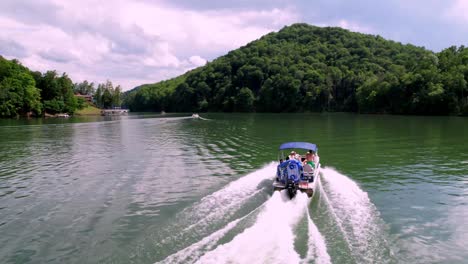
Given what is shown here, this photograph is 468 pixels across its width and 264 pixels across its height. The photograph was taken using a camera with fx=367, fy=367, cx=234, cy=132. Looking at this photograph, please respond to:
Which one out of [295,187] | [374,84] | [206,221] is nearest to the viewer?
[206,221]

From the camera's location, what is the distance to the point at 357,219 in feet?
51.9

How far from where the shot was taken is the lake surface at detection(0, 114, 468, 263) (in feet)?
41.7

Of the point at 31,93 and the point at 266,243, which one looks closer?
the point at 266,243

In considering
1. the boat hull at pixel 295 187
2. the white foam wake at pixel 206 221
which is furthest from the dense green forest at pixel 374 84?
the white foam wake at pixel 206 221

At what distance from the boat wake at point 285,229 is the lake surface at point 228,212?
0.16 feet

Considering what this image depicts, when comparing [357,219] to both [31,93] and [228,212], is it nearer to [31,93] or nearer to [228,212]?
[228,212]

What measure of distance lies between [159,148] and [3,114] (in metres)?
105

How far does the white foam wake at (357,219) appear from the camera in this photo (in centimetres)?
1269

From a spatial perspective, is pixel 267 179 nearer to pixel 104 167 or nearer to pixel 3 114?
pixel 104 167

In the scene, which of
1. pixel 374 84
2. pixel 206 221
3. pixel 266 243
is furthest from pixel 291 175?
pixel 374 84

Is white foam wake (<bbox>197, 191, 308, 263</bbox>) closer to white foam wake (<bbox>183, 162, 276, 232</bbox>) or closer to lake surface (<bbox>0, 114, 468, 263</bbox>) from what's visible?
lake surface (<bbox>0, 114, 468, 263</bbox>)

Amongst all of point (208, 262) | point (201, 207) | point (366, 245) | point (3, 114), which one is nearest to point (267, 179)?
point (201, 207)

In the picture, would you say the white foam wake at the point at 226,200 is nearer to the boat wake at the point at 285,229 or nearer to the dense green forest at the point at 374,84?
the boat wake at the point at 285,229

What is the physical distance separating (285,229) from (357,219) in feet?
12.1
